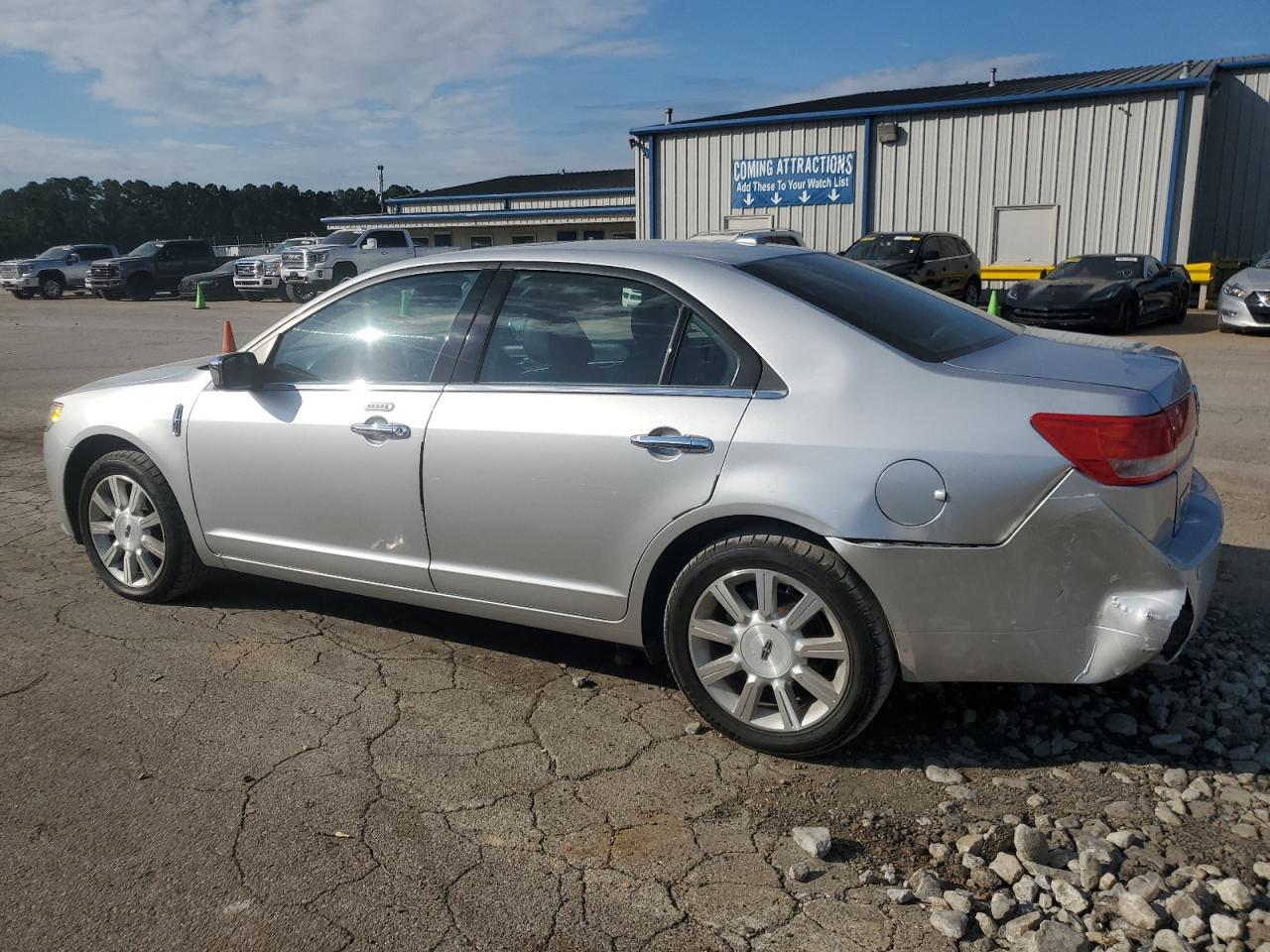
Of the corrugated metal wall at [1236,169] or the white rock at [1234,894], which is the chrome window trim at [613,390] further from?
the corrugated metal wall at [1236,169]

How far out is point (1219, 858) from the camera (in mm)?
2848

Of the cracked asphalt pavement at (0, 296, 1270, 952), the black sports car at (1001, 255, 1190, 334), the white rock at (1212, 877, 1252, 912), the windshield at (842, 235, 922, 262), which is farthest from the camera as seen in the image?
the windshield at (842, 235, 922, 262)

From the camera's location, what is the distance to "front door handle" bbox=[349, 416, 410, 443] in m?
4.03


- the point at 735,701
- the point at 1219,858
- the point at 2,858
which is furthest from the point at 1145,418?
the point at 2,858

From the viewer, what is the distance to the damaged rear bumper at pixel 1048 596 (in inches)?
119

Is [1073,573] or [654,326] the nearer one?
[1073,573]

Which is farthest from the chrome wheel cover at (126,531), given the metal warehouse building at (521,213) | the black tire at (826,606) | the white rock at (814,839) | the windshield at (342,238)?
the metal warehouse building at (521,213)

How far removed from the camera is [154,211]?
80.9m

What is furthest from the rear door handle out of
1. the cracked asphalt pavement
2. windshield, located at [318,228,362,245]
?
windshield, located at [318,228,362,245]

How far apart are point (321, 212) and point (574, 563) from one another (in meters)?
93.5

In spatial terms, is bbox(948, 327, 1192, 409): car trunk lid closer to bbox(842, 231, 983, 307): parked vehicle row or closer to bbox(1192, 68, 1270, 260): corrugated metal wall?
bbox(842, 231, 983, 307): parked vehicle row

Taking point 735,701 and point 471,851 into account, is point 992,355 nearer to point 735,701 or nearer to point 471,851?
point 735,701

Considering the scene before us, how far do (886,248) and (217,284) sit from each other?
2096cm

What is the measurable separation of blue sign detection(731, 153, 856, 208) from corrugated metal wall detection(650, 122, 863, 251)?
5.8 inches
